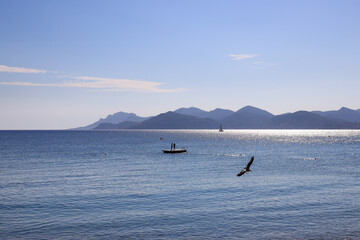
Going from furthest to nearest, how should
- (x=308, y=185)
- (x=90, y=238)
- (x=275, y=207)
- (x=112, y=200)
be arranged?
1. (x=308, y=185)
2. (x=112, y=200)
3. (x=275, y=207)
4. (x=90, y=238)

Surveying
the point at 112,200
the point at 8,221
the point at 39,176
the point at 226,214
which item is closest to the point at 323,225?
the point at 226,214

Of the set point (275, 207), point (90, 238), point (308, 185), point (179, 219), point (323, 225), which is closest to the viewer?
point (90, 238)

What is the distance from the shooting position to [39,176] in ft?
196

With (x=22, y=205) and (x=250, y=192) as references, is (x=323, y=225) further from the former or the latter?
(x=22, y=205)

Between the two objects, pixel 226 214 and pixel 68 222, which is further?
pixel 226 214

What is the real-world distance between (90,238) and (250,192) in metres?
24.4

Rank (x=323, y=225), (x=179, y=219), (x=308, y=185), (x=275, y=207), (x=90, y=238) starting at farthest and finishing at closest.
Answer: (x=308, y=185), (x=275, y=207), (x=179, y=219), (x=323, y=225), (x=90, y=238)

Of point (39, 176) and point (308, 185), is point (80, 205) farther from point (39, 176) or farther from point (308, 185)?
point (308, 185)

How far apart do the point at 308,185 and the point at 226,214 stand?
74.2 ft

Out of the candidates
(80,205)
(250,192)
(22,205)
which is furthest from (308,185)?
(22,205)

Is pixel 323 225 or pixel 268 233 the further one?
pixel 323 225

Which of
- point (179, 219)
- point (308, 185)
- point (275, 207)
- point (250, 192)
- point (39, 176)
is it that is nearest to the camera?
point (179, 219)

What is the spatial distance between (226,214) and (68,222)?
15.5 m

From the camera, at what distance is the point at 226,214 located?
33.0 meters
